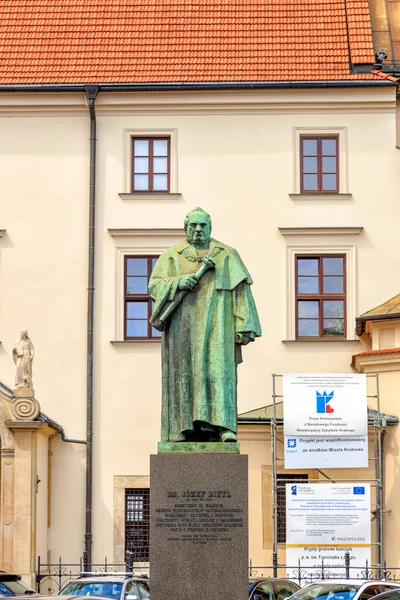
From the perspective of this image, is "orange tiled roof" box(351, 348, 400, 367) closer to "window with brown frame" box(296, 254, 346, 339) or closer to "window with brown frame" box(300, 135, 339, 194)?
"window with brown frame" box(296, 254, 346, 339)

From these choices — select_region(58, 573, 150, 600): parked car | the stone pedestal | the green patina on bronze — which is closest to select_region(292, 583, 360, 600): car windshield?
select_region(58, 573, 150, 600): parked car

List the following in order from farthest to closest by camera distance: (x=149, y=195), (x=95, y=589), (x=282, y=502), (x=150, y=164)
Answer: (x=150, y=164) < (x=149, y=195) < (x=282, y=502) < (x=95, y=589)

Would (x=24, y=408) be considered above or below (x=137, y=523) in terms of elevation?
above

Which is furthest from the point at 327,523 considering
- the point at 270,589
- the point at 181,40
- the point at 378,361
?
the point at 181,40

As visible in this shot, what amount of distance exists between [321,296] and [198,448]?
56.8 feet

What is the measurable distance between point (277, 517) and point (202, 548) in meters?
16.1

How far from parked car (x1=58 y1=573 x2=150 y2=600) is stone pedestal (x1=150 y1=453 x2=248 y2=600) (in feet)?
20.5

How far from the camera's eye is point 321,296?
2973 cm

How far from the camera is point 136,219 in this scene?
30422 mm

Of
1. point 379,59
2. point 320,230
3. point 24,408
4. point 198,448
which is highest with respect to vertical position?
point 379,59

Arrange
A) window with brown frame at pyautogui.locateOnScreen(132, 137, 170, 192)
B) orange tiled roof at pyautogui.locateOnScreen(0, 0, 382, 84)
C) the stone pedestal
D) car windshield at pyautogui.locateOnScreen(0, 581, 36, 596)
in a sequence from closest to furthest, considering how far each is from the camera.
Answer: the stone pedestal → car windshield at pyautogui.locateOnScreen(0, 581, 36, 596) → window with brown frame at pyautogui.locateOnScreen(132, 137, 170, 192) → orange tiled roof at pyautogui.locateOnScreen(0, 0, 382, 84)

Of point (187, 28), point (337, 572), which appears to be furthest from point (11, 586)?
point (187, 28)

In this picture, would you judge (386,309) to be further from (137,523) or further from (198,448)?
(198,448)

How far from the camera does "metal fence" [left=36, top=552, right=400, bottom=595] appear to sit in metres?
25.6
